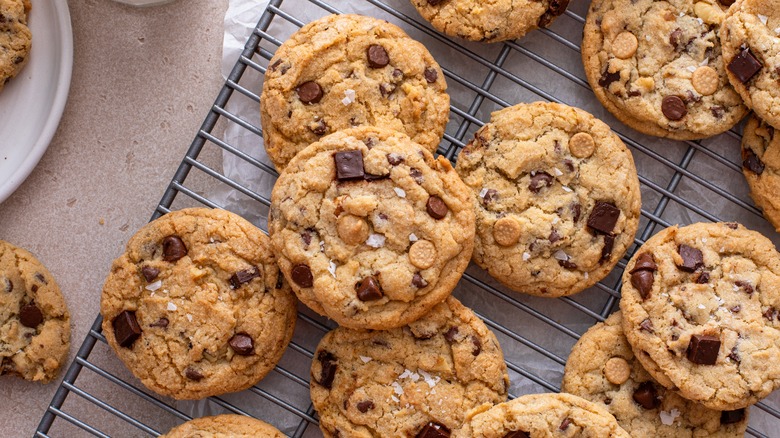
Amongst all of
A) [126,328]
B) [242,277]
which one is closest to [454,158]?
[242,277]

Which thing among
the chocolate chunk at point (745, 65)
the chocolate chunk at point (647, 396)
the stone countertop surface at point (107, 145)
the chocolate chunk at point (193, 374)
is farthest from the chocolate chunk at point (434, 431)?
the chocolate chunk at point (745, 65)

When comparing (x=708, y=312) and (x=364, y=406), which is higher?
(x=708, y=312)

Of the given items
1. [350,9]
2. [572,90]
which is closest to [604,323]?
[572,90]

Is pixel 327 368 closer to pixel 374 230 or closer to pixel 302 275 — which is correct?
pixel 302 275

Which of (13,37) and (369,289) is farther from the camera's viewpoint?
(13,37)

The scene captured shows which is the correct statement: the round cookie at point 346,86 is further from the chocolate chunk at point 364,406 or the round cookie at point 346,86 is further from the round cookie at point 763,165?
the round cookie at point 763,165

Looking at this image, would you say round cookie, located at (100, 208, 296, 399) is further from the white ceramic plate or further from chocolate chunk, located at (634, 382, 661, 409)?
chocolate chunk, located at (634, 382, 661, 409)

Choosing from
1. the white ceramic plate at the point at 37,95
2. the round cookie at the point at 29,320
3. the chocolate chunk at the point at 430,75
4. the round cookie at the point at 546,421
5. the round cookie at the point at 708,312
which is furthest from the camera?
the white ceramic plate at the point at 37,95
